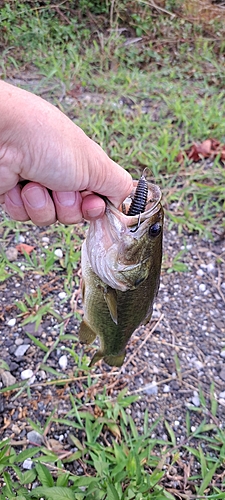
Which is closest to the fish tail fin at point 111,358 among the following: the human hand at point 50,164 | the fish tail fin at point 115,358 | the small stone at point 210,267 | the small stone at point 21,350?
the fish tail fin at point 115,358

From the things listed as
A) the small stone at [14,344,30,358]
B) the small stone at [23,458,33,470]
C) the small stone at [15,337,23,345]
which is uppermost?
the small stone at [15,337,23,345]

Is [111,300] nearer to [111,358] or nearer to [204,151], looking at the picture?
[111,358]

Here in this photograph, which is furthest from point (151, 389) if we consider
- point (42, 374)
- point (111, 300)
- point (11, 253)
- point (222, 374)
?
point (11, 253)

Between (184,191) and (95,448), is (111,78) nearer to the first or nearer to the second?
(184,191)

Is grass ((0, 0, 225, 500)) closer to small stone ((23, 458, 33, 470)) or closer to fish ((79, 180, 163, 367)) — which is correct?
small stone ((23, 458, 33, 470))

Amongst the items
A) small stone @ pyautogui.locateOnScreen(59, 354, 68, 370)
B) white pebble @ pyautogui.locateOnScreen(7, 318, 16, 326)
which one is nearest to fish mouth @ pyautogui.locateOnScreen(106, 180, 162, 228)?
small stone @ pyautogui.locateOnScreen(59, 354, 68, 370)
